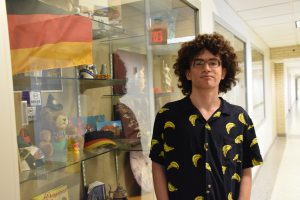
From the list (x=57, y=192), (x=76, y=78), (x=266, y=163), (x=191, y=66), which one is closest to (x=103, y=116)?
(x=76, y=78)

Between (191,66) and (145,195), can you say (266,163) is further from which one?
(191,66)

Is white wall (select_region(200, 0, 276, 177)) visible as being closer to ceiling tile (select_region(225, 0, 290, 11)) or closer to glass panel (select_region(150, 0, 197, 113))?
ceiling tile (select_region(225, 0, 290, 11))

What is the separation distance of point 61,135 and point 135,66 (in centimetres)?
76

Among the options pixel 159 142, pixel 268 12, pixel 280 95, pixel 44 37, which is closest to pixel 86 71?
pixel 44 37

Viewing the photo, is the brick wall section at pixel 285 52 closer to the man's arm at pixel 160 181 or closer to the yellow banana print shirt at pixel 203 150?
the yellow banana print shirt at pixel 203 150

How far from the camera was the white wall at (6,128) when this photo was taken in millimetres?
818

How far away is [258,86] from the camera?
19.1ft

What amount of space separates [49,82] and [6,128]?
551mm

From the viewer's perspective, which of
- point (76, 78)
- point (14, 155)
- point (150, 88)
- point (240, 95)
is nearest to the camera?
point (14, 155)

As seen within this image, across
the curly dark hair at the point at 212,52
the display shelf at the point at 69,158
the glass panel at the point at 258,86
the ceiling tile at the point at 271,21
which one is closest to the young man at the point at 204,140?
the curly dark hair at the point at 212,52

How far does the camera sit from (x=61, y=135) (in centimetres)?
139

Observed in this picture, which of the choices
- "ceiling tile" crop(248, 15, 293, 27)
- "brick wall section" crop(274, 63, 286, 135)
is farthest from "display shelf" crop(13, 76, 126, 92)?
"brick wall section" crop(274, 63, 286, 135)

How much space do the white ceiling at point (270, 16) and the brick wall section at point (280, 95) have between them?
249 centimetres

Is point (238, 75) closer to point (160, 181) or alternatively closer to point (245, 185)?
point (245, 185)
